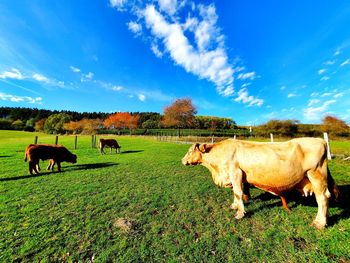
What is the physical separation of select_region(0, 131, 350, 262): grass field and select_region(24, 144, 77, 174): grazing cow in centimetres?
283

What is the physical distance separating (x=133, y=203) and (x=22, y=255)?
279 centimetres

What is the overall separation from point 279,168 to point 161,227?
2984mm

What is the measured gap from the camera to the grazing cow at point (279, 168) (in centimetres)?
385

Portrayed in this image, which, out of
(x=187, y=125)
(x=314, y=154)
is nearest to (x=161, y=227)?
(x=314, y=154)

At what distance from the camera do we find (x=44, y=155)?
10164 mm

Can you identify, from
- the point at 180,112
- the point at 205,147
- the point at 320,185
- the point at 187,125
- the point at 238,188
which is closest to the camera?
the point at 320,185

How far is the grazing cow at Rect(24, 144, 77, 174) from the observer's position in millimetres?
9602

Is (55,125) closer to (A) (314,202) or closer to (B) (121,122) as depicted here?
(B) (121,122)

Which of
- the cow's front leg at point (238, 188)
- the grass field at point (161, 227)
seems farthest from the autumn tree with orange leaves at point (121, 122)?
the cow's front leg at point (238, 188)

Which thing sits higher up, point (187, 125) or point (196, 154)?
point (187, 125)

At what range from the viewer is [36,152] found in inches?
387

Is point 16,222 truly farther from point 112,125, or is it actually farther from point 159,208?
point 112,125

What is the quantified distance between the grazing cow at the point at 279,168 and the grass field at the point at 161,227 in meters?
0.60

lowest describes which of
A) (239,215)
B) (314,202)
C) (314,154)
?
(239,215)
